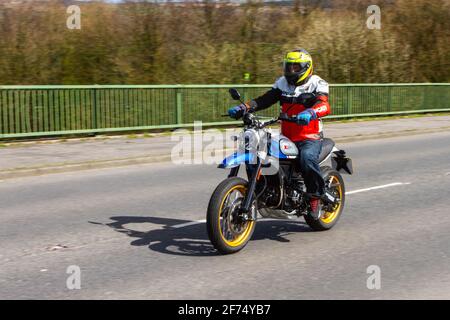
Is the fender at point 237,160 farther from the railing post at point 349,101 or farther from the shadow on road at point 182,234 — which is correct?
the railing post at point 349,101

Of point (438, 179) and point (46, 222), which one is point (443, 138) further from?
point (46, 222)

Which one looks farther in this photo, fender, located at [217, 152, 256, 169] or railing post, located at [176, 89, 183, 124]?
railing post, located at [176, 89, 183, 124]

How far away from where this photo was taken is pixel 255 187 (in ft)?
22.2

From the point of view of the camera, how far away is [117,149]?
15.1 meters

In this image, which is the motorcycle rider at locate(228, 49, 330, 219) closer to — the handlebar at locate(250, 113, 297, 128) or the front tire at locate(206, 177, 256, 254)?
the handlebar at locate(250, 113, 297, 128)

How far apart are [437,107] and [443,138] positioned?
29.3 feet

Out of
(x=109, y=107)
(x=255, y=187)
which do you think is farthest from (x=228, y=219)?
(x=109, y=107)

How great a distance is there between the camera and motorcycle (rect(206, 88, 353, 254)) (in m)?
6.39

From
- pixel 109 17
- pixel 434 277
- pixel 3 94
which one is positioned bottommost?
pixel 434 277

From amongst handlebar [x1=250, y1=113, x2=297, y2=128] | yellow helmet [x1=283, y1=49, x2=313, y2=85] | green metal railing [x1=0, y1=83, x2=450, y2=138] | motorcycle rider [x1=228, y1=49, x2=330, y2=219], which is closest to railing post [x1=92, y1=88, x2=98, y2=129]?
green metal railing [x1=0, y1=83, x2=450, y2=138]

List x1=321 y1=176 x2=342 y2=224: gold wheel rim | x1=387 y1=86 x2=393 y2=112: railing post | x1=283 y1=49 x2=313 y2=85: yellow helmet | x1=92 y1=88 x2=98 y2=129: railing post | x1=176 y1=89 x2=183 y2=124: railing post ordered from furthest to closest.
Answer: x1=387 y1=86 x2=393 y2=112: railing post → x1=176 y1=89 x2=183 y2=124: railing post → x1=92 y1=88 x2=98 y2=129: railing post → x1=321 y1=176 x2=342 y2=224: gold wheel rim → x1=283 y1=49 x2=313 y2=85: yellow helmet

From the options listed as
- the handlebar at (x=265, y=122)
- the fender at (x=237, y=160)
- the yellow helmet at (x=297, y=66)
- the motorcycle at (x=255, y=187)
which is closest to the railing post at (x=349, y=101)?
the motorcycle at (x=255, y=187)

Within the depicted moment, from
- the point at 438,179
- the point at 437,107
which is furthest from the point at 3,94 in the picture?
the point at 437,107

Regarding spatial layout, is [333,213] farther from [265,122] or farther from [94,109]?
[94,109]
